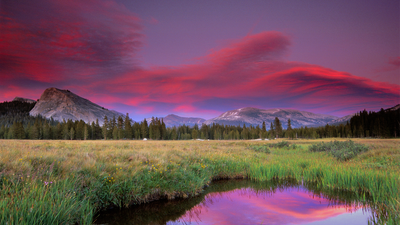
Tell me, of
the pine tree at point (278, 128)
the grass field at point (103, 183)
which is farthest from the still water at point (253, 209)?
the pine tree at point (278, 128)

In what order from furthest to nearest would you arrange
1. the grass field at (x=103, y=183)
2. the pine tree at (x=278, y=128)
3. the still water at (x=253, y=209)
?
the pine tree at (x=278, y=128) → the still water at (x=253, y=209) → the grass field at (x=103, y=183)

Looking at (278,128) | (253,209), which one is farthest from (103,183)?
(278,128)

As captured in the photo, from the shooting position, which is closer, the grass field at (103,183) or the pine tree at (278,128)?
the grass field at (103,183)

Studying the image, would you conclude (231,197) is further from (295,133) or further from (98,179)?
(295,133)

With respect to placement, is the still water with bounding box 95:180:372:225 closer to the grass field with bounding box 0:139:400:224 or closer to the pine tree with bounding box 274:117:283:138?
the grass field with bounding box 0:139:400:224

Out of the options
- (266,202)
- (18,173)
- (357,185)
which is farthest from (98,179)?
(357,185)

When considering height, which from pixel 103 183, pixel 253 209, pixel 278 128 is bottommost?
pixel 253 209

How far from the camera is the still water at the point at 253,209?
8.18 meters

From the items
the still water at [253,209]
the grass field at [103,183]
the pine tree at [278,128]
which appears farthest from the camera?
the pine tree at [278,128]

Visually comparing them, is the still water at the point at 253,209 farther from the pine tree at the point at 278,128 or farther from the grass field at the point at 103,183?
the pine tree at the point at 278,128

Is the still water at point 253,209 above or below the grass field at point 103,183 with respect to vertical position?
below

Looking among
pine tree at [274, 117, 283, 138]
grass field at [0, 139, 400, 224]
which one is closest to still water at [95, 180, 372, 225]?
grass field at [0, 139, 400, 224]

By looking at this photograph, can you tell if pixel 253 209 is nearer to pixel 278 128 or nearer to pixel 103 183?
pixel 103 183

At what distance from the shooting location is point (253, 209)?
9391 millimetres
